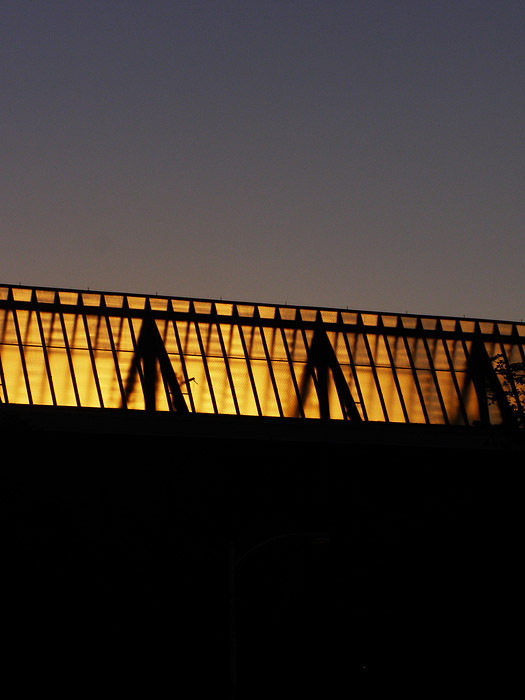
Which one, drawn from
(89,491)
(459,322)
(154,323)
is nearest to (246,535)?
(89,491)

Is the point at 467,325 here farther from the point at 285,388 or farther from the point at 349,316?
the point at 285,388

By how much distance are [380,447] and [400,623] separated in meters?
7.56

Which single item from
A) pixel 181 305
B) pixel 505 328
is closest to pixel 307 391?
pixel 181 305

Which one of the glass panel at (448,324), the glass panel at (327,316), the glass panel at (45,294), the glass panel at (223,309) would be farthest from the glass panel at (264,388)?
the glass panel at (448,324)

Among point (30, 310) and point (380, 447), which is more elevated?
point (30, 310)

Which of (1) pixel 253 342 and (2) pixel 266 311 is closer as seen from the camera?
(1) pixel 253 342

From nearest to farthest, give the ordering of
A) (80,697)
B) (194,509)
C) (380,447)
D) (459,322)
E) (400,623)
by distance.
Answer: (80,697)
(400,623)
(194,509)
(380,447)
(459,322)

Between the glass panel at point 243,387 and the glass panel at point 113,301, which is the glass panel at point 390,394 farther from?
the glass panel at point 113,301

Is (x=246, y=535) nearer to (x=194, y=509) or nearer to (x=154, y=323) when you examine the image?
(x=194, y=509)

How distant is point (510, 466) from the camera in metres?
35.0

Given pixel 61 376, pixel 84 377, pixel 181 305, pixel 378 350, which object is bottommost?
pixel 378 350

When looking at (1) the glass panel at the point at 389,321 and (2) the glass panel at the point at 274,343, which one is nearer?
(2) the glass panel at the point at 274,343

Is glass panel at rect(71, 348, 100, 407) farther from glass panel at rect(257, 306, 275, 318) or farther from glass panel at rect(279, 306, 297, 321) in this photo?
glass panel at rect(279, 306, 297, 321)

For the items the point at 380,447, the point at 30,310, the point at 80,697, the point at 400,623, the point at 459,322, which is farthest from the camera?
the point at 459,322
